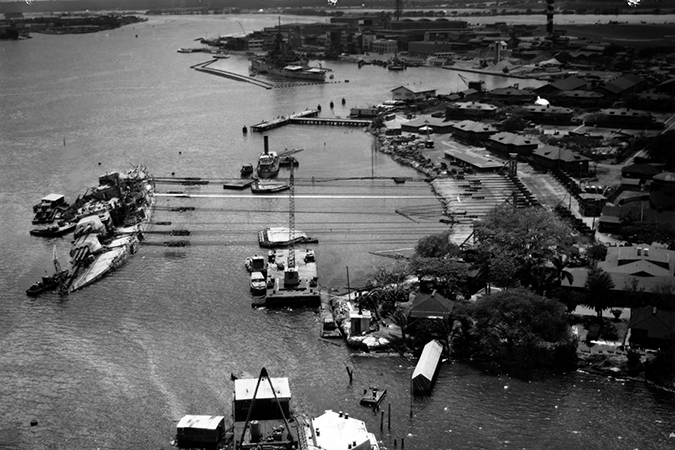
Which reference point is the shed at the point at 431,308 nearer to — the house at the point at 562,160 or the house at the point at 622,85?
the house at the point at 562,160

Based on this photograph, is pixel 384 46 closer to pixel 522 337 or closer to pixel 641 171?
pixel 641 171

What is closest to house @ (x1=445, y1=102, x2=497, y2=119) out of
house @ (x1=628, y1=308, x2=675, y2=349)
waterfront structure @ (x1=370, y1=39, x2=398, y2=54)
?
house @ (x1=628, y1=308, x2=675, y2=349)

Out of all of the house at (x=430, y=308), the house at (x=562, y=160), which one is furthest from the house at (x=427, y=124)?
the house at (x=430, y=308)

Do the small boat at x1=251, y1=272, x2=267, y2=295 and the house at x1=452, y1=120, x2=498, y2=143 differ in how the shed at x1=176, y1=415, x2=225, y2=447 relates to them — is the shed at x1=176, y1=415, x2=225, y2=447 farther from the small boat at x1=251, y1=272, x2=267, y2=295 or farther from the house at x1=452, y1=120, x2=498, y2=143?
the house at x1=452, y1=120, x2=498, y2=143

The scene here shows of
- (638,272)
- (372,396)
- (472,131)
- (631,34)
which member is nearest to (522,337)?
(372,396)

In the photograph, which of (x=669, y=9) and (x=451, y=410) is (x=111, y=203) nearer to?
(x=451, y=410)
